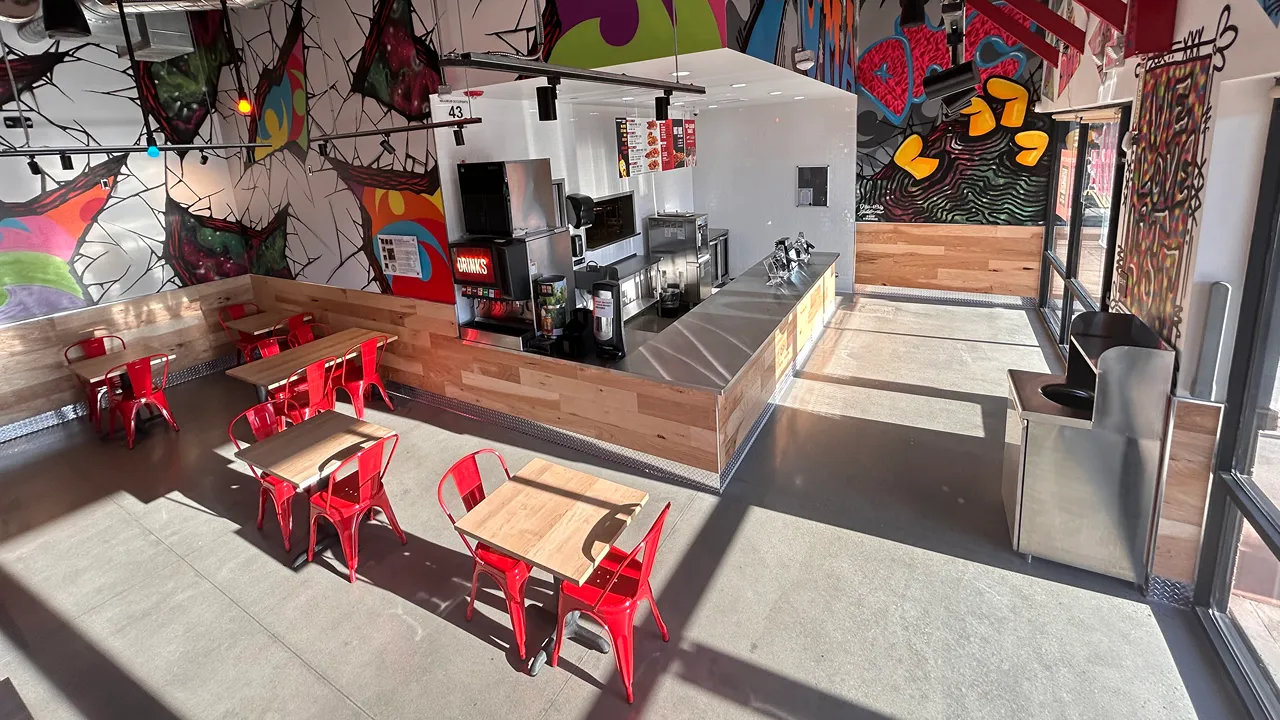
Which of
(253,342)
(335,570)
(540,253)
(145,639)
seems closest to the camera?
(145,639)

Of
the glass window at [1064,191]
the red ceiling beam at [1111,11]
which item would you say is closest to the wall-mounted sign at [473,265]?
the red ceiling beam at [1111,11]

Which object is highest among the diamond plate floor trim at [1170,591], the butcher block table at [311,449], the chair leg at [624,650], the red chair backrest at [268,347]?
the red chair backrest at [268,347]

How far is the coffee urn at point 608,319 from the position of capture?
4734mm

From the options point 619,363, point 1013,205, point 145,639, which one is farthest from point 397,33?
point 1013,205

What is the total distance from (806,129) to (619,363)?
5234mm

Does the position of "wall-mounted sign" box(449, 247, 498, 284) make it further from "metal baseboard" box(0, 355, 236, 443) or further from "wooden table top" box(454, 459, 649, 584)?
"metal baseboard" box(0, 355, 236, 443)

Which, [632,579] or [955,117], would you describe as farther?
[955,117]

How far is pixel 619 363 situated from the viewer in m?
4.72

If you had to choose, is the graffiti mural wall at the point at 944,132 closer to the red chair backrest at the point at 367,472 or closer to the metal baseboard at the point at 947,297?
the metal baseboard at the point at 947,297

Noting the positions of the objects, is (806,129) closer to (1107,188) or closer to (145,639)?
(1107,188)


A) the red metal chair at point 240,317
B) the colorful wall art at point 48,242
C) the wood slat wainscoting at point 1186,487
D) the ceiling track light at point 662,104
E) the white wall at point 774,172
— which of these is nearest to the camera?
the wood slat wainscoting at point 1186,487

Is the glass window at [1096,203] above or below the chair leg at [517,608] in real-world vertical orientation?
above

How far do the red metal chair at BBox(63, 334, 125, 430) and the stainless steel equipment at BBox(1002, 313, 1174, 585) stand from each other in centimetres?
709

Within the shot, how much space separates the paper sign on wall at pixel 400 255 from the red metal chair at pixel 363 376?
0.68 meters
